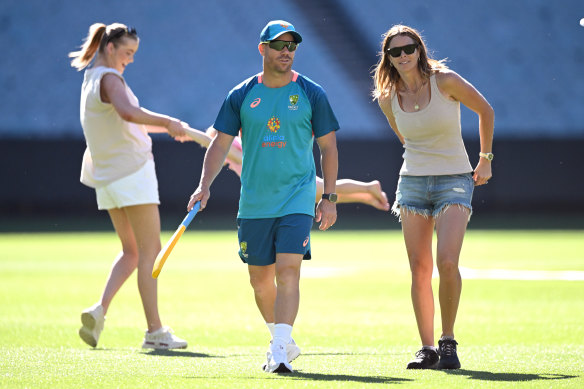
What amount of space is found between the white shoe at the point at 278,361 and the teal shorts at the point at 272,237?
579mm

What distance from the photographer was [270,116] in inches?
240

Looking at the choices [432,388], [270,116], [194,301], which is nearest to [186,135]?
[270,116]

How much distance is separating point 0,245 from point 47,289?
7.36m

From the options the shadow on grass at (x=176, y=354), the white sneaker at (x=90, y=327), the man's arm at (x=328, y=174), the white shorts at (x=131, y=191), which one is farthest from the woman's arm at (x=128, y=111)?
the shadow on grass at (x=176, y=354)

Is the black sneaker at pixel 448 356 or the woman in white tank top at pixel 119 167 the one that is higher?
the woman in white tank top at pixel 119 167

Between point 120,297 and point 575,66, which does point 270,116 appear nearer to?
point 120,297

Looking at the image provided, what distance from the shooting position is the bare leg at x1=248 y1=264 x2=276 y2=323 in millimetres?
6289

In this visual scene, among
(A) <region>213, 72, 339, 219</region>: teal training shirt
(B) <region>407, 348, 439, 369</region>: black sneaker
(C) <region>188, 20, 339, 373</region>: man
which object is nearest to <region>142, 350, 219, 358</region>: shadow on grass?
(C) <region>188, 20, 339, 373</region>: man

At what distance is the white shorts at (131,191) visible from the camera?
23.8 ft

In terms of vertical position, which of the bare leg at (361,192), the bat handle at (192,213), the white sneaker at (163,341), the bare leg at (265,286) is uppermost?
the bare leg at (361,192)

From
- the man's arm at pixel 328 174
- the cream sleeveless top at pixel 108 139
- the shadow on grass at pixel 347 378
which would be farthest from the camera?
the cream sleeveless top at pixel 108 139

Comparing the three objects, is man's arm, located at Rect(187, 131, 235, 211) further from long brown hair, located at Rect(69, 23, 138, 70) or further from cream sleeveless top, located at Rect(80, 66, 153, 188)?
long brown hair, located at Rect(69, 23, 138, 70)

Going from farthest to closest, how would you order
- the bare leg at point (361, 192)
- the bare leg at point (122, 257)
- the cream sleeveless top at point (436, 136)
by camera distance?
the bare leg at point (361, 192)
the bare leg at point (122, 257)
the cream sleeveless top at point (436, 136)

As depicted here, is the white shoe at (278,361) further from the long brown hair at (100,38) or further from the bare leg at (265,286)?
the long brown hair at (100,38)
